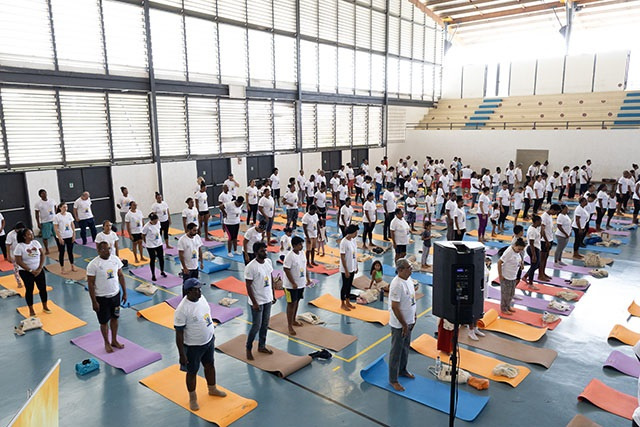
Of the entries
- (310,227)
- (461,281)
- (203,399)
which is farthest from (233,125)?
(461,281)

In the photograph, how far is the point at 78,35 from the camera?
14719mm

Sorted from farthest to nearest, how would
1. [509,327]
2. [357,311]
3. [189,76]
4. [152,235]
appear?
1. [189,76]
2. [152,235]
3. [357,311]
4. [509,327]

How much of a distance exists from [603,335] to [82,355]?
8692 mm

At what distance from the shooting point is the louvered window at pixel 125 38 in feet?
50.5

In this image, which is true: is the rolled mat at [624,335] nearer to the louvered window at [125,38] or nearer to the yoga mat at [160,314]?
the yoga mat at [160,314]

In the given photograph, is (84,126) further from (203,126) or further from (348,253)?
(348,253)

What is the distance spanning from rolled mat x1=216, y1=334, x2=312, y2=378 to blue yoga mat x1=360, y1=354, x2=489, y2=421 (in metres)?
1.00

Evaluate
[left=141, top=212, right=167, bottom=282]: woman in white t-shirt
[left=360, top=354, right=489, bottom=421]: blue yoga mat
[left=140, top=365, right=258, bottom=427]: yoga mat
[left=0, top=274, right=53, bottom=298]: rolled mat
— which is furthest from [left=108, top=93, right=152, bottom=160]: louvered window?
[left=360, top=354, right=489, bottom=421]: blue yoga mat

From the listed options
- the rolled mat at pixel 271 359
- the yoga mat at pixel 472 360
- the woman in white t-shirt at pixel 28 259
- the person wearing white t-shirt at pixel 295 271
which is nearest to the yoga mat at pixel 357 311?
the yoga mat at pixel 472 360

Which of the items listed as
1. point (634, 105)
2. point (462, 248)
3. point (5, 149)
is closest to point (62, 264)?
point (5, 149)

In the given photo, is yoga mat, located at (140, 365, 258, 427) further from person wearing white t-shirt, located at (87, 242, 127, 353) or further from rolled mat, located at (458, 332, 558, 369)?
rolled mat, located at (458, 332, 558, 369)

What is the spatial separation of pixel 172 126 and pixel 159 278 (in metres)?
8.80

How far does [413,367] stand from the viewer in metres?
6.88

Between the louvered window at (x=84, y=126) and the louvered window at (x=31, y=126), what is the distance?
0.30 m
